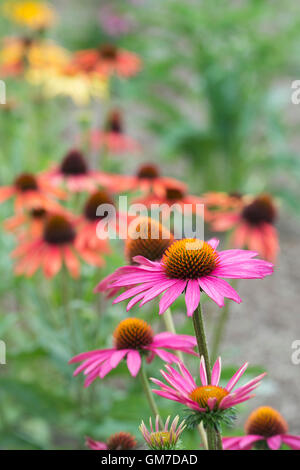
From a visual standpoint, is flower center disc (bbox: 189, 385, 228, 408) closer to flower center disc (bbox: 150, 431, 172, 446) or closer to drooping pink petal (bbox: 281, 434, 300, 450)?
flower center disc (bbox: 150, 431, 172, 446)

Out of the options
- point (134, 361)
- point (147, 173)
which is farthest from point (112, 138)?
point (134, 361)

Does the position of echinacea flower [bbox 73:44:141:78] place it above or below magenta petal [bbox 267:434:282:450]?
above

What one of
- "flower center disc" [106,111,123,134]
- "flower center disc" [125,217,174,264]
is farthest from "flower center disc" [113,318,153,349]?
A: "flower center disc" [106,111,123,134]

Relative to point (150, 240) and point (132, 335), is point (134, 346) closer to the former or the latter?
point (132, 335)

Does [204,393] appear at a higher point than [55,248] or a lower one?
lower

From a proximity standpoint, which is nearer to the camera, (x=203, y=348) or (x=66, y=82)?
(x=203, y=348)
